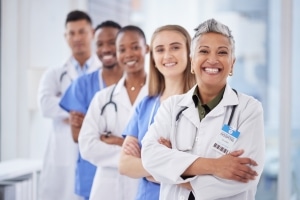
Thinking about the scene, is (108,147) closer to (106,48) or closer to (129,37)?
(129,37)

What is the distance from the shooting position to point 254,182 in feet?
5.37

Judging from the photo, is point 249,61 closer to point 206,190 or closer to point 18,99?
point 18,99

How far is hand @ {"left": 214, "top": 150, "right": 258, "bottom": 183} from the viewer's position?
1.59m

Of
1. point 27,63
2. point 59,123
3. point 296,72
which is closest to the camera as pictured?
point 59,123

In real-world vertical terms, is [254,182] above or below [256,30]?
below

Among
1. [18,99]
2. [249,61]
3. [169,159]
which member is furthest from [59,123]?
[249,61]

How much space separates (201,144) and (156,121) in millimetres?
224

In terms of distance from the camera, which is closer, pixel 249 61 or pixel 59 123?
pixel 59 123

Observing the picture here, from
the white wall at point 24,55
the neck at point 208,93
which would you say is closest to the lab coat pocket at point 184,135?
the neck at point 208,93

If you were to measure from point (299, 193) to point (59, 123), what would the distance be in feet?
5.87

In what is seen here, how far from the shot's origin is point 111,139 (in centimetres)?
242

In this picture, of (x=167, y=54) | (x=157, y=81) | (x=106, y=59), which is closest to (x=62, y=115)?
(x=106, y=59)

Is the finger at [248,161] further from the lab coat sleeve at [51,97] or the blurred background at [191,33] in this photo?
the blurred background at [191,33]

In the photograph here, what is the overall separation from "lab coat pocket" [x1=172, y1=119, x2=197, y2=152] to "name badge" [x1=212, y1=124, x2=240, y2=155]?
0.09 metres
